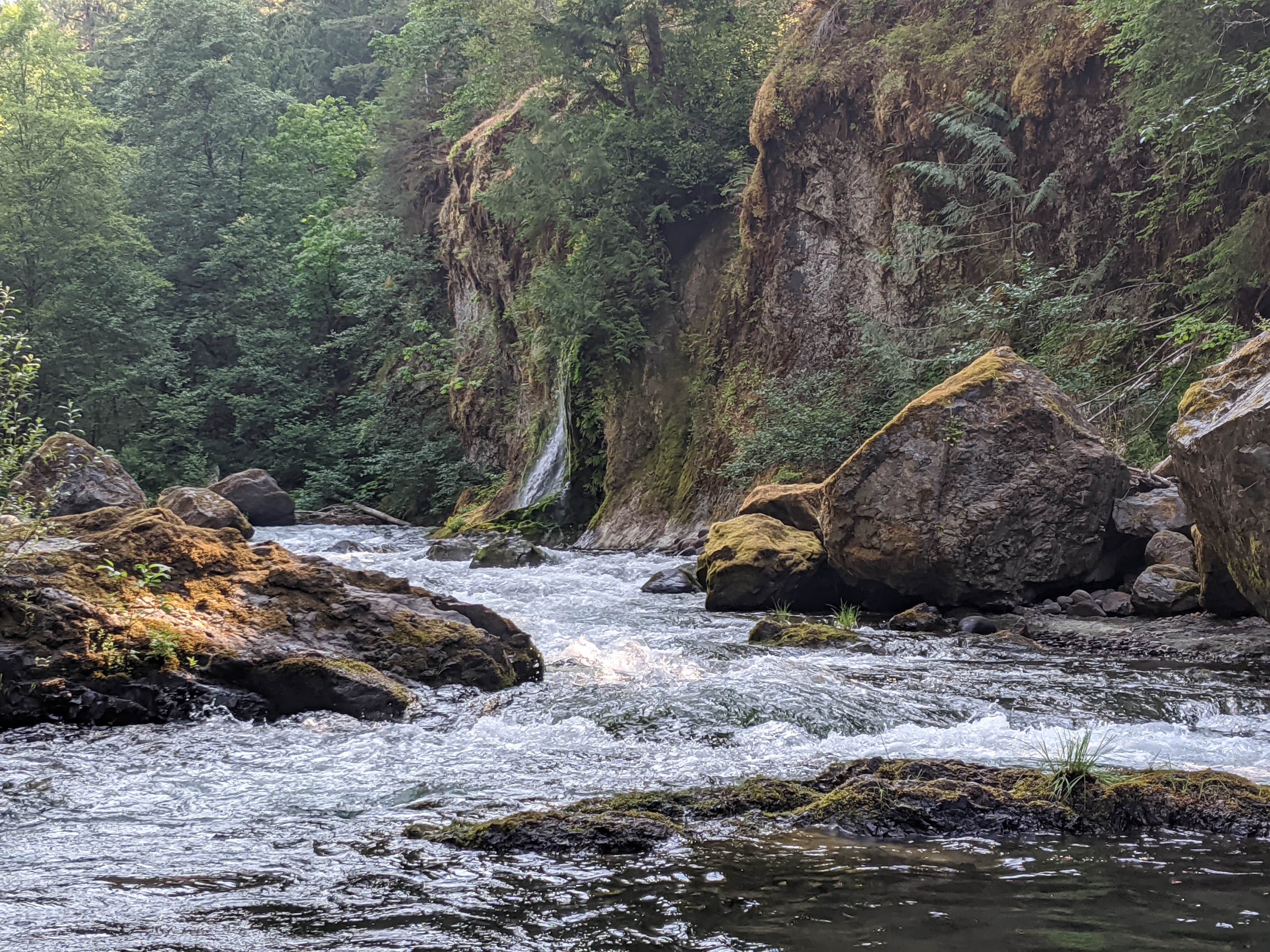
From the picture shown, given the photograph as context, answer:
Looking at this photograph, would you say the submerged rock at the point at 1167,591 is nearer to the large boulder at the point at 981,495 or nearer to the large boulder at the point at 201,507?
the large boulder at the point at 981,495

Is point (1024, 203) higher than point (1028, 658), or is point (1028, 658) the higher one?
point (1024, 203)

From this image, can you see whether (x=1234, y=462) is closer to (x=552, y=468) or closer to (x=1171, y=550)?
(x=1171, y=550)

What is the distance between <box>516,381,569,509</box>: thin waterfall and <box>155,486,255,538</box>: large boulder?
7479 millimetres

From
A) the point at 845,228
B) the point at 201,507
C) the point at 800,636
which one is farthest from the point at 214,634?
the point at 845,228

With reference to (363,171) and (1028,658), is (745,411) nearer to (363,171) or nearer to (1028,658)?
(1028,658)

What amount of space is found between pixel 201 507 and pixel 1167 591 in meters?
13.6

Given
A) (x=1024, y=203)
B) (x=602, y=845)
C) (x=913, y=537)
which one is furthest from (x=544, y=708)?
(x=1024, y=203)

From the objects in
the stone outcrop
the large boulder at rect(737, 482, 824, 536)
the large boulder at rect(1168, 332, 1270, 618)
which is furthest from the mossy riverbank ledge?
the large boulder at rect(737, 482, 824, 536)

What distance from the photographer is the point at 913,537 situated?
35.3 ft

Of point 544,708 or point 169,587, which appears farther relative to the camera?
point 169,587

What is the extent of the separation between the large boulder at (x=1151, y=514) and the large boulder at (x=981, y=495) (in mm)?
126

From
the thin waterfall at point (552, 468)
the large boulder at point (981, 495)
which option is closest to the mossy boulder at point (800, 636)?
the large boulder at point (981, 495)

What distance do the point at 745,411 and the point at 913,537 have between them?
29.8 feet

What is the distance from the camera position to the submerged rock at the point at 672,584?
13.6 metres
